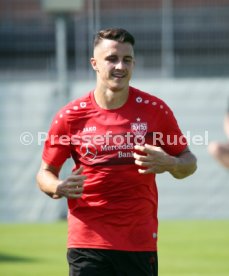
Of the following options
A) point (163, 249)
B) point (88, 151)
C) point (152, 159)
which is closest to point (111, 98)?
point (88, 151)

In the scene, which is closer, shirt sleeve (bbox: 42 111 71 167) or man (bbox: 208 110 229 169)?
man (bbox: 208 110 229 169)

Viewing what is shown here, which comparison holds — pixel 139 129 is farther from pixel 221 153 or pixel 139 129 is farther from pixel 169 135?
pixel 221 153

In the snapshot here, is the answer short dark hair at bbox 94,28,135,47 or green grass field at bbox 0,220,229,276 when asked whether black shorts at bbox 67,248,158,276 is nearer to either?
short dark hair at bbox 94,28,135,47

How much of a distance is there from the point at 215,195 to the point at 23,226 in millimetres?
3623

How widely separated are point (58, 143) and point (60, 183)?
1.28 ft

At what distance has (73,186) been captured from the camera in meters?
5.12

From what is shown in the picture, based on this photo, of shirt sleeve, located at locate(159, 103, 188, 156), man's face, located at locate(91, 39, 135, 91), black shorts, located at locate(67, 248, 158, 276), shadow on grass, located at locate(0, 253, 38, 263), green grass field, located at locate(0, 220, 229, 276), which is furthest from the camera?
shadow on grass, located at locate(0, 253, 38, 263)

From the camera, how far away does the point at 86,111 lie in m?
5.57

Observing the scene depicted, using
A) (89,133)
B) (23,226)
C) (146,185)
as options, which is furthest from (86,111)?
(23,226)

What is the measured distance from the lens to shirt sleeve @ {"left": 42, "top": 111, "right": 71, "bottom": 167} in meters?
5.54

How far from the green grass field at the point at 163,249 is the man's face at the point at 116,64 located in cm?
427
